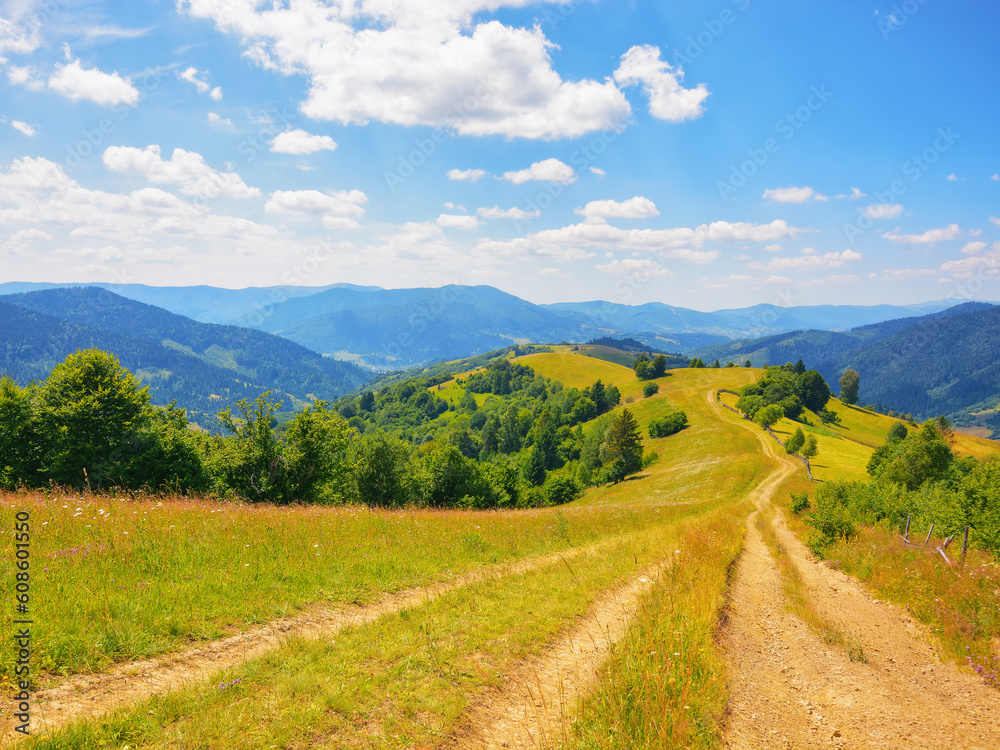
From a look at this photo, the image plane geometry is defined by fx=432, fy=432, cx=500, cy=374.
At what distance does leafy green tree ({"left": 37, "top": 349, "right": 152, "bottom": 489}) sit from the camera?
23953mm

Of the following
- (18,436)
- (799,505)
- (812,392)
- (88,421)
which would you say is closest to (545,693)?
(88,421)

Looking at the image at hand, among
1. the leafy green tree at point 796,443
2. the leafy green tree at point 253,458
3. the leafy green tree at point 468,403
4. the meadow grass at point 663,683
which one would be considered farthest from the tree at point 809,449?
the leafy green tree at point 468,403

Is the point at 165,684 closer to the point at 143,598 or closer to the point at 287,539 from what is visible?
the point at 143,598

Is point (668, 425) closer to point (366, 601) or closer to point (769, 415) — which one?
point (769, 415)

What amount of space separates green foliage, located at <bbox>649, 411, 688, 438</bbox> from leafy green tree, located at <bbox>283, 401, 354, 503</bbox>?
73.3 metres

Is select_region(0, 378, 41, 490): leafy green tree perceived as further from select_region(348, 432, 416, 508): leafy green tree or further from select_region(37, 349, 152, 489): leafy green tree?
select_region(348, 432, 416, 508): leafy green tree

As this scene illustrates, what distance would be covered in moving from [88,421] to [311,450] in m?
12.2

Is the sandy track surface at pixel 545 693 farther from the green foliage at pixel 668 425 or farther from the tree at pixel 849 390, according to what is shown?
the tree at pixel 849 390

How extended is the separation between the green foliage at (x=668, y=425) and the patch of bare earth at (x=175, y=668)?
85.3 meters

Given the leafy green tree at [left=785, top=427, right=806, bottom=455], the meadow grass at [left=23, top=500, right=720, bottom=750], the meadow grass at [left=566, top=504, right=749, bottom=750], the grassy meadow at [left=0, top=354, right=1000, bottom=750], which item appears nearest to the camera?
the meadow grass at [left=23, top=500, right=720, bottom=750]

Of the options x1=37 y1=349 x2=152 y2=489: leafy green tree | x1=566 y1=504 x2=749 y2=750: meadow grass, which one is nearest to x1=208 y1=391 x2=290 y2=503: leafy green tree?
x1=37 y1=349 x2=152 y2=489: leafy green tree

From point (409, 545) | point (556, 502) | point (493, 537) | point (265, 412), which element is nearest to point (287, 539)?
point (409, 545)

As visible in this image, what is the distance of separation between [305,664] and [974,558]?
21.6m

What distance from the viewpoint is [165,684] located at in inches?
229
